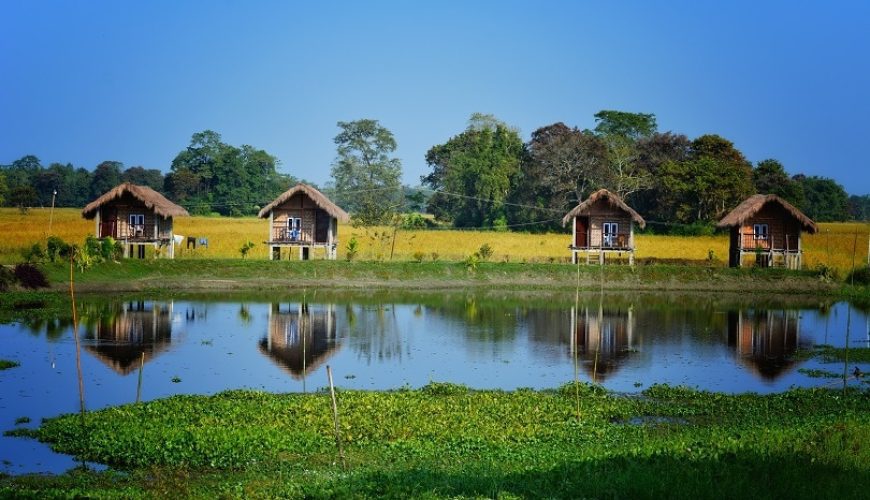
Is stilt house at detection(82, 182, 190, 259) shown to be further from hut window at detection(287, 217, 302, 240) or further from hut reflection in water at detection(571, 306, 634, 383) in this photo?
hut reflection in water at detection(571, 306, 634, 383)

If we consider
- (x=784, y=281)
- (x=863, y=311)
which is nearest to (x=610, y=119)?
(x=784, y=281)

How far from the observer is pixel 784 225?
45312mm

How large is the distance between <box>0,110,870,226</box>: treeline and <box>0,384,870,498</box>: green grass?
33.9m

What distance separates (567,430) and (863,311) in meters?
25.0

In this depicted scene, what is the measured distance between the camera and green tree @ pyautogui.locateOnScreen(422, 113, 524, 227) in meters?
68.6

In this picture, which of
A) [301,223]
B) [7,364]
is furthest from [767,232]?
[7,364]

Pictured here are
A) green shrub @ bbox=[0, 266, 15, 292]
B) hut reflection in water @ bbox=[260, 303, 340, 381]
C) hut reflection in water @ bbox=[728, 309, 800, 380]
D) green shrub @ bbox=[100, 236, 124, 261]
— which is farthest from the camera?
green shrub @ bbox=[100, 236, 124, 261]

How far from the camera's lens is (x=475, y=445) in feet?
46.1

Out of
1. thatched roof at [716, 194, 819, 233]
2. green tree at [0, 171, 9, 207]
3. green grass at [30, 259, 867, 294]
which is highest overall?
green tree at [0, 171, 9, 207]

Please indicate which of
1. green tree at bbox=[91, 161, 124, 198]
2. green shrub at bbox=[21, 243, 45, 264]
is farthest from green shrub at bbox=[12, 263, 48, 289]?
green tree at bbox=[91, 161, 124, 198]

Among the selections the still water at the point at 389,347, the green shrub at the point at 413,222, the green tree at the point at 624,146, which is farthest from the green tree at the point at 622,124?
the still water at the point at 389,347

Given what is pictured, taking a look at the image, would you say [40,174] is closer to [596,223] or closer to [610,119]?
[610,119]

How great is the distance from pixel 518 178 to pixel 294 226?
27.2 m

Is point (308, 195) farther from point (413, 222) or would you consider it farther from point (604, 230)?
point (413, 222)
